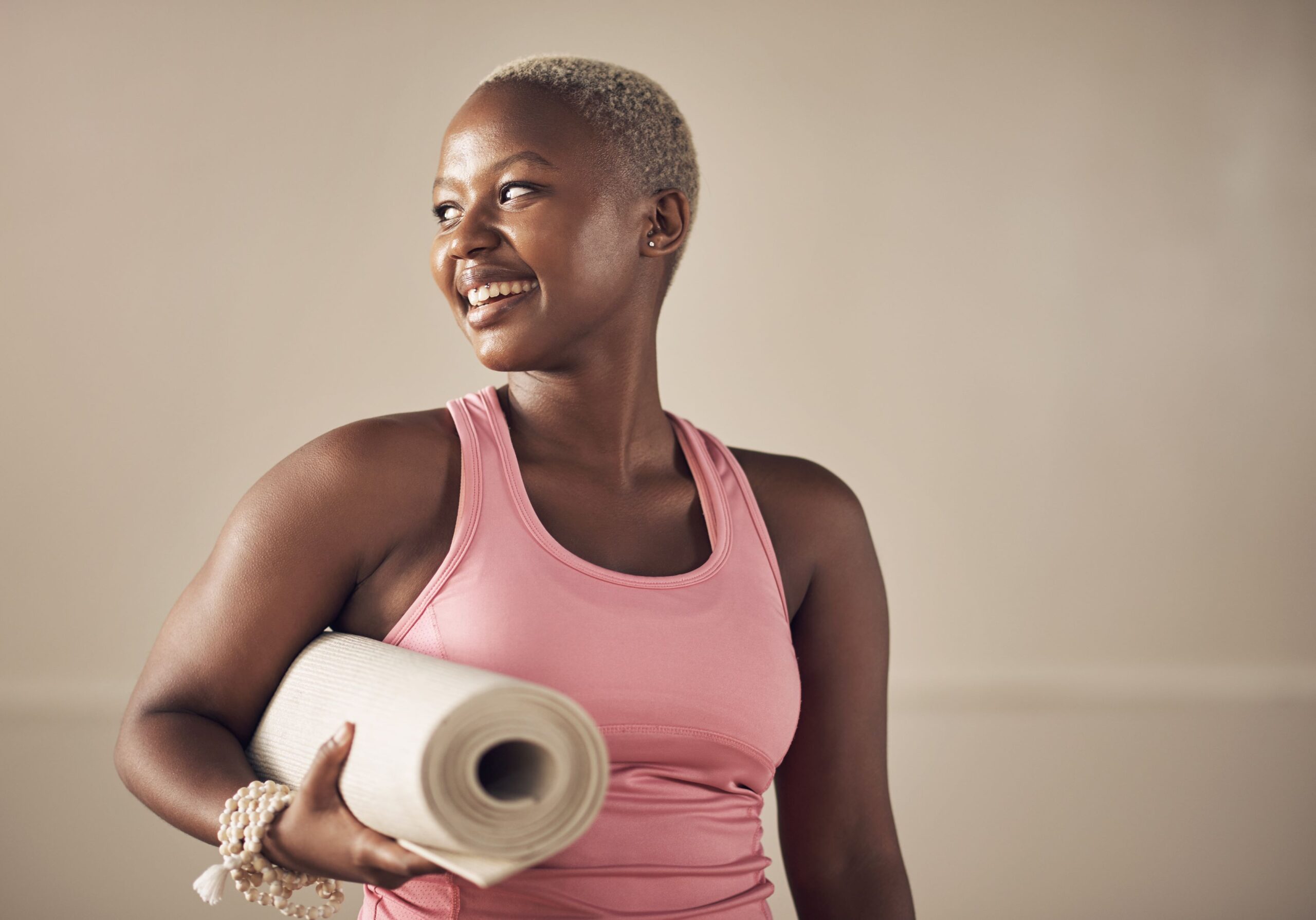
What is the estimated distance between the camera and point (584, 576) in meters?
0.86

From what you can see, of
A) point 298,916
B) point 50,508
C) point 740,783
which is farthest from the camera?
point 50,508

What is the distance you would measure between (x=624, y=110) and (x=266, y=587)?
481 millimetres

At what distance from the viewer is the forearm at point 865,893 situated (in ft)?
3.35

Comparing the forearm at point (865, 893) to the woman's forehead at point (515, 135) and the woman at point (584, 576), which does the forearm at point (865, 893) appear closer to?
the woman at point (584, 576)

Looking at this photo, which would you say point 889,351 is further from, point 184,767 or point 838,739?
point 184,767

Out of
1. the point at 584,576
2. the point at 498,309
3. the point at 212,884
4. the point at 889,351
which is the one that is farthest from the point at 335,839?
the point at 889,351

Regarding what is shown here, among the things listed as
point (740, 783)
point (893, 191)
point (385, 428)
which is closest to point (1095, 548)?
point (893, 191)

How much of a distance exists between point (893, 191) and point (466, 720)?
169cm

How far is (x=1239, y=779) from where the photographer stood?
6.96ft

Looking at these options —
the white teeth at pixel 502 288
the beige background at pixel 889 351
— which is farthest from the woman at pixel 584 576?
the beige background at pixel 889 351

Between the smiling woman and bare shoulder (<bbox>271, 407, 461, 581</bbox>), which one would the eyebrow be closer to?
the smiling woman

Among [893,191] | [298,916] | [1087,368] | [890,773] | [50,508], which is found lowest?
[890,773]

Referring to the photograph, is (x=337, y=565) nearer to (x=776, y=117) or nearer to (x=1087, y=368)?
(x=776, y=117)

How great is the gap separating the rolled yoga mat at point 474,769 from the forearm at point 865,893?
1.69 ft
